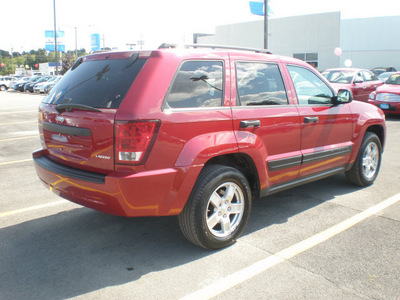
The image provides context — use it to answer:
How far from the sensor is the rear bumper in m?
3.09

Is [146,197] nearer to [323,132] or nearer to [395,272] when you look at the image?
[395,272]

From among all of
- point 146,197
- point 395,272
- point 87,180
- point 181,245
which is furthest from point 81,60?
point 395,272

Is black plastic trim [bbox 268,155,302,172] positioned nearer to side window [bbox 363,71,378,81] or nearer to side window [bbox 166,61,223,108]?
side window [bbox 166,61,223,108]

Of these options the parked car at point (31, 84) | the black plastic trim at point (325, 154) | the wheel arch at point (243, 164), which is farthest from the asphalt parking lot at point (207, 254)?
the parked car at point (31, 84)

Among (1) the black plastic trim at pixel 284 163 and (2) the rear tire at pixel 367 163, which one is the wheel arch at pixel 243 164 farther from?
(2) the rear tire at pixel 367 163

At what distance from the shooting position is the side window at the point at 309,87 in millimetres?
4516

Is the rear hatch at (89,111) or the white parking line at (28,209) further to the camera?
the white parking line at (28,209)

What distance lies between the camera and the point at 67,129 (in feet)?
11.4

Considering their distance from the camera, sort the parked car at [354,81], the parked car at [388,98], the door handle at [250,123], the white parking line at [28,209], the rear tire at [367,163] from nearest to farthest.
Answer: the door handle at [250,123]
the white parking line at [28,209]
the rear tire at [367,163]
the parked car at [388,98]
the parked car at [354,81]

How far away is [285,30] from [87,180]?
1741 inches

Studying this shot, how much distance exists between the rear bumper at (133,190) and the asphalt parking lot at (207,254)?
0.54m

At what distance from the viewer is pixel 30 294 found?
2953 millimetres

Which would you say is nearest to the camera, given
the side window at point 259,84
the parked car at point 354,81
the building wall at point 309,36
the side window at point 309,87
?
the side window at point 259,84

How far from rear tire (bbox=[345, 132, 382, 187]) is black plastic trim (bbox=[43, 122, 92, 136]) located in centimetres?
375
